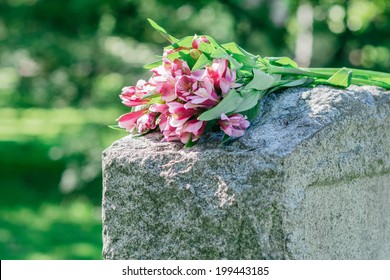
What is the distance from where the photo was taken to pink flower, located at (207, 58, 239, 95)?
196 centimetres

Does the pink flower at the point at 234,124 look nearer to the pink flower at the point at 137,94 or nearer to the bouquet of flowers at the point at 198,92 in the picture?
the bouquet of flowers at the point at 198,92

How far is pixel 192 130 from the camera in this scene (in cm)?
194

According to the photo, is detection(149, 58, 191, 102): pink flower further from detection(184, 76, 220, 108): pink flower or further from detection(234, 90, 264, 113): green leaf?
detection(234, 90, 264, 113): green leaf

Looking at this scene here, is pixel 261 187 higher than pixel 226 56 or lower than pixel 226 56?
lower

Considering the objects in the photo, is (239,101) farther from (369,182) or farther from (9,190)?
(9,190)

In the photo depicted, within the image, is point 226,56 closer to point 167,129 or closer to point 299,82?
point 167,129

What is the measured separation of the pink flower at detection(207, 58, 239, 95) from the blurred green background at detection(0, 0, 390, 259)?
368 centimetres

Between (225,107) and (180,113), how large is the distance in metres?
0.13

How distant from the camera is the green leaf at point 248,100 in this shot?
199cm

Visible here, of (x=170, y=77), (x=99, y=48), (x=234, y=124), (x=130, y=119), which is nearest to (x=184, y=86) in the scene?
(x=170, y=77)

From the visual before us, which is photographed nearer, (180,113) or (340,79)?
(180,113)

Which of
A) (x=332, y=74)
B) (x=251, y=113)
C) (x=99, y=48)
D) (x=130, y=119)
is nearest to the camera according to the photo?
(x=251, y=113)

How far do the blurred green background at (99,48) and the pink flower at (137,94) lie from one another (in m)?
3.55

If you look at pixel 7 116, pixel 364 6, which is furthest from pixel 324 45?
pixel 7 116
